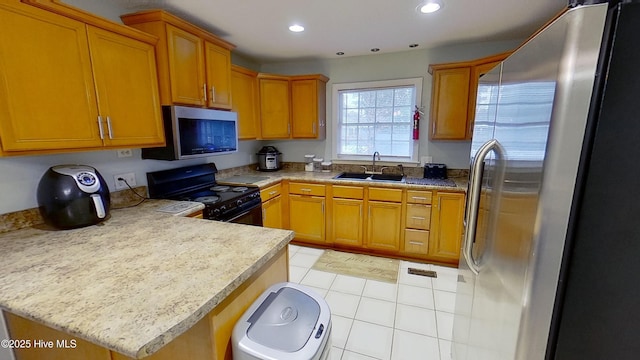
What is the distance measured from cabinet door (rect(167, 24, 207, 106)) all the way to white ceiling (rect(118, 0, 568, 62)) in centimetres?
21

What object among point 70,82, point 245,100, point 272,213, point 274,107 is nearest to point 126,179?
point 70,82

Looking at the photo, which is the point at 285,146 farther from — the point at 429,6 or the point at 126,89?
the point at 429,6

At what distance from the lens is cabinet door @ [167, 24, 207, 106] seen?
2002mm

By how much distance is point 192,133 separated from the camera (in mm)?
2191

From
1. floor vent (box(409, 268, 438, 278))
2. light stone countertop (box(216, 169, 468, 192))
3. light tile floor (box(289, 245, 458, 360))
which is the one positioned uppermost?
light stone countertop (box(216, 169, 468, 192))

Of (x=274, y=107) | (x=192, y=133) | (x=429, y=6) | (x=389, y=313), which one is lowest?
(x=389, y=313)

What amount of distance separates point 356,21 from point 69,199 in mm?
2390

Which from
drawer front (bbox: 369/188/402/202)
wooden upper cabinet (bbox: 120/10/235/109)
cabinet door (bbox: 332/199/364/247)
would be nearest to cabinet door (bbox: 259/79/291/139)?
wooden upper cabinet (bbox: 120/10/235/109)

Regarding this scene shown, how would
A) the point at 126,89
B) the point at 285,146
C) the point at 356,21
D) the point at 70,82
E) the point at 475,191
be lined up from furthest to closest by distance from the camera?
Answer: the point at 285,146 < the point at 356,21 < the point at 126,89 < the point at 70,82 < the point at 475,191

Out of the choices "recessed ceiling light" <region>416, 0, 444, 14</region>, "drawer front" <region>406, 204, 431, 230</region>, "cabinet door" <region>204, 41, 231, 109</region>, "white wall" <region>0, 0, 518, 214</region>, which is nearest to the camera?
"white wall" <region>0, 0, 518, 214</region>

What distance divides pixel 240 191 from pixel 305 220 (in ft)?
3.31

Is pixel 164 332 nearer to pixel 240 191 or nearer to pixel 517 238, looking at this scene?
pixel 517 238

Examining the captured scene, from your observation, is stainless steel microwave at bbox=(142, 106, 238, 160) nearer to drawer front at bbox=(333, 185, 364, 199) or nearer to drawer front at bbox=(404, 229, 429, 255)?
drawer front at bbox=(333, 185, 364, 199)

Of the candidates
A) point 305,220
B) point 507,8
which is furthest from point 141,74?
point 507,8
